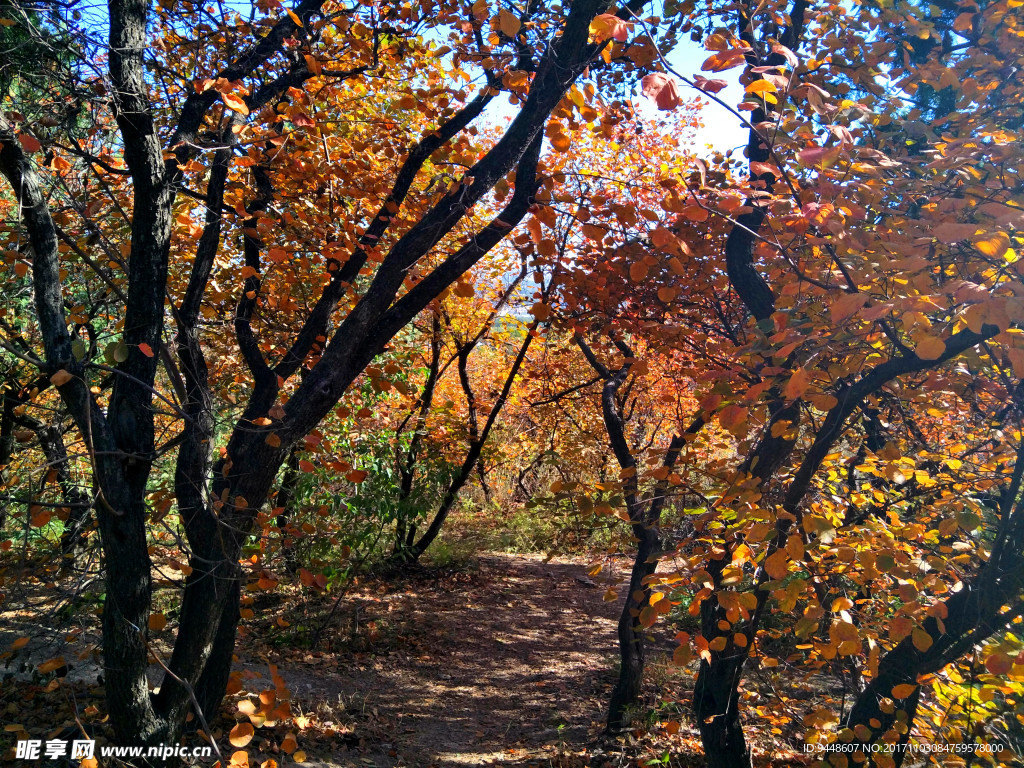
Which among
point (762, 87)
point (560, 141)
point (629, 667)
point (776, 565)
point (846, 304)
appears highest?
point (560, 141)

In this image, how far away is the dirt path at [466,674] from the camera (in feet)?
14.7

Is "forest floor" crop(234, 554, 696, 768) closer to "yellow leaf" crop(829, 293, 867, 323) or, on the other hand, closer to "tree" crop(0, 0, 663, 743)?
"tree" crop(0, 0, 663, 743)

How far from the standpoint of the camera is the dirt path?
14.7 feet

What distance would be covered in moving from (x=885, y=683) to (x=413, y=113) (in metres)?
5.37

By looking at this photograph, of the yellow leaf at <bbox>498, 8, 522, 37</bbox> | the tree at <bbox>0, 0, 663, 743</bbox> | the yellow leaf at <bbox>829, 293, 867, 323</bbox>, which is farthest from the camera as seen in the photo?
the tree at <bbox>0, 0, 663, 743</bbox>

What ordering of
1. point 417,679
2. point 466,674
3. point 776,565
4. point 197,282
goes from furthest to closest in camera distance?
point 466,674 → point 417,679 → point 197,282 → point 776,565

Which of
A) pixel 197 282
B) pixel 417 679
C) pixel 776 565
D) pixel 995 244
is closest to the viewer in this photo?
pixel 995 244

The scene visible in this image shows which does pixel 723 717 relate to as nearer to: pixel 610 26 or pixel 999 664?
pixel 999 664

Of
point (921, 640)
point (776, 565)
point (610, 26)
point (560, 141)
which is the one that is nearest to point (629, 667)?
point (921, 640)

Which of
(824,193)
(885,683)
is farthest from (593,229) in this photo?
(885,683)

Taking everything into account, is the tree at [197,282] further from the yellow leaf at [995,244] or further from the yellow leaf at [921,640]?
the yellow leaf at [921,640]

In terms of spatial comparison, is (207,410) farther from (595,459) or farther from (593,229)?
(595,459)

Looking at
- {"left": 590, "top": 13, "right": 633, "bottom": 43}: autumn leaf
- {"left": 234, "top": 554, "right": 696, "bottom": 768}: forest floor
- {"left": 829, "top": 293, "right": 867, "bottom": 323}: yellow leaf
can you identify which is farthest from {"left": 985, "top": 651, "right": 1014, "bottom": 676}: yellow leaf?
{"left": 234, "top": 554, "right": 696, "bottom": 768}: forest floor

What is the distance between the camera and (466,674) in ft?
19.2
